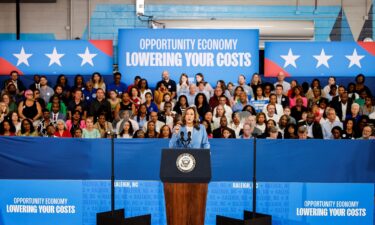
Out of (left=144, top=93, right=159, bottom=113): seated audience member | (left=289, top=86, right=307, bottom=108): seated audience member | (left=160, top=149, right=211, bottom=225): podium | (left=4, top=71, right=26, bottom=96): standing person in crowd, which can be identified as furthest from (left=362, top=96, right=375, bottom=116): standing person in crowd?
(left=4, top=71, right=26, bottom=96): standing person in crowd

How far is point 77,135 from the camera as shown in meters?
9.87

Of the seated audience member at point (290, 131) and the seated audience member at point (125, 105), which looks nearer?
the seated audience member at point (290, 131)

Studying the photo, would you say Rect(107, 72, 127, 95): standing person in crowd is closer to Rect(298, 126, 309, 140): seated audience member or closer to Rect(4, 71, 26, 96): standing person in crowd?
Rect(4, 71, 26, 96): standing person in crowd

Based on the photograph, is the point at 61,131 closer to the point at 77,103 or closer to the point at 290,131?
the point at 77,103

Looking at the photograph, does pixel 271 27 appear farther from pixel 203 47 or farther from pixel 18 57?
pixel 18 57

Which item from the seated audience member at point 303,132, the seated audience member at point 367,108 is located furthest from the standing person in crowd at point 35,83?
the seated audience member at point 367,108

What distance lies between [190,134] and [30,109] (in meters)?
5.97

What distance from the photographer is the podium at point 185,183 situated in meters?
6.45

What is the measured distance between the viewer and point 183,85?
13188 millimetres

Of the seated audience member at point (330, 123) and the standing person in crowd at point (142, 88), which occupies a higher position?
the standing person in crowd at point (142, 88)

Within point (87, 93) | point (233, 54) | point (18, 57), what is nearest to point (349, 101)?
point (233, 54)

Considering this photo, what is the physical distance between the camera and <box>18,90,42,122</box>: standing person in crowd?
1184 cm

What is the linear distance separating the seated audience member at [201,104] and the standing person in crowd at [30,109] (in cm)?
334

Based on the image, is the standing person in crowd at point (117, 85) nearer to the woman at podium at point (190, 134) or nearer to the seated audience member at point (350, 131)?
the seated audience member at point (350, 131)
